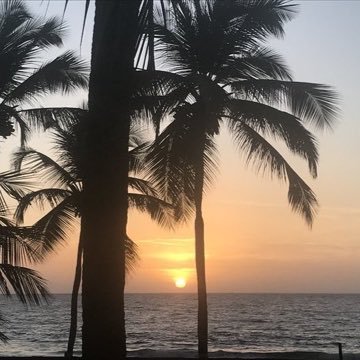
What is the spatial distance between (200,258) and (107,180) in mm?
9581

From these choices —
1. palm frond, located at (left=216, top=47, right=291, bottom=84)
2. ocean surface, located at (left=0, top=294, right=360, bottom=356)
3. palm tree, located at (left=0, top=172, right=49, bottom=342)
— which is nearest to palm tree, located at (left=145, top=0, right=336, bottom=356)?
palm frond, located at (left=216, top=47, right=291, bottom=84)

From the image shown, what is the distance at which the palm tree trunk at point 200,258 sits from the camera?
14656mm

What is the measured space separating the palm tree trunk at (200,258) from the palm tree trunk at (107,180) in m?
8.23

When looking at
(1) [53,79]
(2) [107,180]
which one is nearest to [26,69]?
(1) [53,79]

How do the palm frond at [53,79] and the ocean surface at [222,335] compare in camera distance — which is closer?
the palm frond at [53,79]

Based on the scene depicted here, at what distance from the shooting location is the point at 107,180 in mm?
6039

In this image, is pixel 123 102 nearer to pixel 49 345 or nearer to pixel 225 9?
pixel 225 9

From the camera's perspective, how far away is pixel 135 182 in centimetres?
2138

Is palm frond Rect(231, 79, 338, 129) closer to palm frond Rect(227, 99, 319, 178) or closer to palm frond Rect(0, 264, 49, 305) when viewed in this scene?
palm frond Rect(227, 99, 319, 178)

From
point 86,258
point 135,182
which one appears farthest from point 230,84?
point 86,258

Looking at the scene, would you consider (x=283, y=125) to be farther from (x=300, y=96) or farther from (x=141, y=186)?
(x=141, y=186)

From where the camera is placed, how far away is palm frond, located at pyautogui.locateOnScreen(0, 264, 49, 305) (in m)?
9.48

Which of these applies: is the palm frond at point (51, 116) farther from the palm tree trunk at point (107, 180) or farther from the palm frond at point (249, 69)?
the palm tree trunk at point (107, 180)

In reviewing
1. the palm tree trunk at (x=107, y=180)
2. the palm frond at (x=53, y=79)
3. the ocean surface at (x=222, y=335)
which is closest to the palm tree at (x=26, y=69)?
the palm frond at (x=53, y=79)
